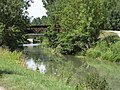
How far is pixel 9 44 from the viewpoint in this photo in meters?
48.6

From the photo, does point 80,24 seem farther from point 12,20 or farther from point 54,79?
point 54,79

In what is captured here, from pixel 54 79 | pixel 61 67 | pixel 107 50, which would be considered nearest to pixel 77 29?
pixel 107 50

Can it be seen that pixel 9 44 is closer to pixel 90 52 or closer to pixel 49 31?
pixel 90 52

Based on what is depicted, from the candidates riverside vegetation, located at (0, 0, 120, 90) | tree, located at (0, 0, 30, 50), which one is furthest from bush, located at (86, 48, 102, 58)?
tree, located at (0, 0, 30, 50)

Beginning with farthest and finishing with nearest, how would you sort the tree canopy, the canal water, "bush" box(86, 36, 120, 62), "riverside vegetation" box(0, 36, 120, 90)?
the tree canopy
"bush" box(86, 36, 120, 62)
the canal water
"riverside vegetation" box(0, 36, 120, 90)

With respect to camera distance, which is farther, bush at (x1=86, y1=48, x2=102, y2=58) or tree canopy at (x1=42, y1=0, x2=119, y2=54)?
tree canopy at (x1=42, y1=0, x2=119, y2=54)

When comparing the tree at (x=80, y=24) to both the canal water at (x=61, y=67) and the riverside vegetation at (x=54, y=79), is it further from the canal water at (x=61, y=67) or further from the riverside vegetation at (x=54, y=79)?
the canal water at (x=61, y=67)

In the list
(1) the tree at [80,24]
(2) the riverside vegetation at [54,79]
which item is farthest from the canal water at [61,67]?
(1) the tree at [80,24]

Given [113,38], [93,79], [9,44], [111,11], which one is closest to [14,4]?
[9,44]

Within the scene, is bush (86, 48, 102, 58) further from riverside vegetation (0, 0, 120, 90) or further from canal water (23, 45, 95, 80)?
canal water (23, 45, 95, 80)

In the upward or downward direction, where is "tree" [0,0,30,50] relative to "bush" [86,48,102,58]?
upward

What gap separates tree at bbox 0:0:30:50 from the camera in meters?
46.7

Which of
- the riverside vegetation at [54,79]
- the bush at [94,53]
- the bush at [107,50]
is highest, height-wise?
the riverside vegetation at [54,79]

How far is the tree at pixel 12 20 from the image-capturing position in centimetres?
4672
